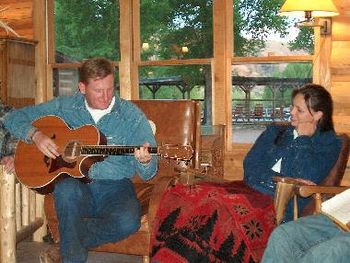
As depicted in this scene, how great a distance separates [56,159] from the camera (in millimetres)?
3094

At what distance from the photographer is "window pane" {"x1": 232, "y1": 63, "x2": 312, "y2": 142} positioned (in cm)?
454

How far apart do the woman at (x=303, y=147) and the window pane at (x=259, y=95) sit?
139 cm

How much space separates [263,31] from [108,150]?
7.00 ft

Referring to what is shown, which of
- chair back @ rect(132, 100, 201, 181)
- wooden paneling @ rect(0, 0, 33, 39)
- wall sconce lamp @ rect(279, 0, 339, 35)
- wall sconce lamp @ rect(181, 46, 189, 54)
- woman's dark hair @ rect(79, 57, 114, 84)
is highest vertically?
wooden paneling @ rect(0, 0, 33, 39)

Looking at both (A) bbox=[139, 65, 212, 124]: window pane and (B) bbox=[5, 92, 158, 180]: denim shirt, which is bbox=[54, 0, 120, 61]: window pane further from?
(B) bbox=[5, 92, 158, 180]: denim shirt

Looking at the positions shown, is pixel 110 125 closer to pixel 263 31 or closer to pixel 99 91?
pixel 99 91

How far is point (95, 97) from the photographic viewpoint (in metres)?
3.13

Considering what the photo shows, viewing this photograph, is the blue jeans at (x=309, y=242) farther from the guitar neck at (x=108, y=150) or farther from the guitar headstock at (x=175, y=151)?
the guitar neck at (x=108, y=150)

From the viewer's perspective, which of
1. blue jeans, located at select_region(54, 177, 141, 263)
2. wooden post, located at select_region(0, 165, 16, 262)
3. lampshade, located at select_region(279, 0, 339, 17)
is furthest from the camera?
lampshade, located at select_region(279, 0, 339, 17)

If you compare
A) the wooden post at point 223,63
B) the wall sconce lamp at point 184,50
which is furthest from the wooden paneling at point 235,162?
the wall sconce lamp at point 184,50

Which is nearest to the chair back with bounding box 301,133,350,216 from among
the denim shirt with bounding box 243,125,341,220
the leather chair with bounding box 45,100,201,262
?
the denim shirt with bounding box 243,125,341,220

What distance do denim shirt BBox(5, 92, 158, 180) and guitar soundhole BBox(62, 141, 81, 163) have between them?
14 cm

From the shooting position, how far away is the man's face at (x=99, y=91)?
3080 mm

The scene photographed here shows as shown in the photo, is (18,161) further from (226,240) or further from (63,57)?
(63,57)
